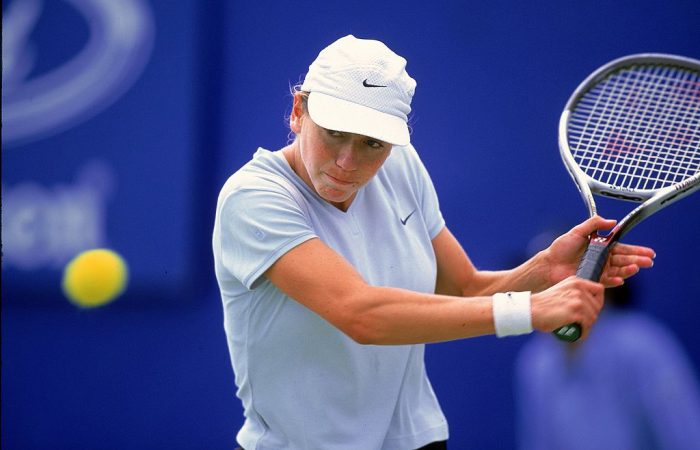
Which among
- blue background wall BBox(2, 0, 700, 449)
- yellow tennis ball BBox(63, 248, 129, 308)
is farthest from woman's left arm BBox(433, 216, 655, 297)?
yellow tennis ball BBox(63, 248, 129, 308)

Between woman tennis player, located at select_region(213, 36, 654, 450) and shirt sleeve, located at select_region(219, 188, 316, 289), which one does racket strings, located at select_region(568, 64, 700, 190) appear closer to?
woman tennis player, located at select_region(213, 36, 654, 450)

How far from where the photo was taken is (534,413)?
10.8ft

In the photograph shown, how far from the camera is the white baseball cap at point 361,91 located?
2.02 metres

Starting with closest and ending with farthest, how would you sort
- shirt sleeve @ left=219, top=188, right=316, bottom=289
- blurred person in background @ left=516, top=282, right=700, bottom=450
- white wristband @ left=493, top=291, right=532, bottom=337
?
white wristband @ left=493, top=291, right=532, bottom=337
shirt sleeve @ left=219, top=188, right=316, bottom=289
blurred person in background @ left=516, top=282, right=700, bottom=450

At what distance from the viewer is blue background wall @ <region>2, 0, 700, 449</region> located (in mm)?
3664

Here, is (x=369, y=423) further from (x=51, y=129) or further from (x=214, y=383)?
(x=51, y=129)

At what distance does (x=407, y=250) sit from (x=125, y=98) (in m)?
1.99

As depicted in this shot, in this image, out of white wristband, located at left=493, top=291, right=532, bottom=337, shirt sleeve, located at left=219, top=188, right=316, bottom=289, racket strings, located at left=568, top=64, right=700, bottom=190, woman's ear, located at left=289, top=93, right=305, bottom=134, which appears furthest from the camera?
racket strings, located at left=568, top=64, right=700, bottom=190

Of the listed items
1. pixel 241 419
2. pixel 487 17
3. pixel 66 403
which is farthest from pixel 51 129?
pixel 487 17

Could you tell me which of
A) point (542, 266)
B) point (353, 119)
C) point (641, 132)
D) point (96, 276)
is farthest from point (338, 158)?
point (96, 276)

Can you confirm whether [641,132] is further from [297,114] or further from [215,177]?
[215,177]

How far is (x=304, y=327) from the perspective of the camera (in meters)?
2.10

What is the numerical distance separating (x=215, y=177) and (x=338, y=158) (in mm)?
1863

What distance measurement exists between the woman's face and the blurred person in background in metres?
1.27
